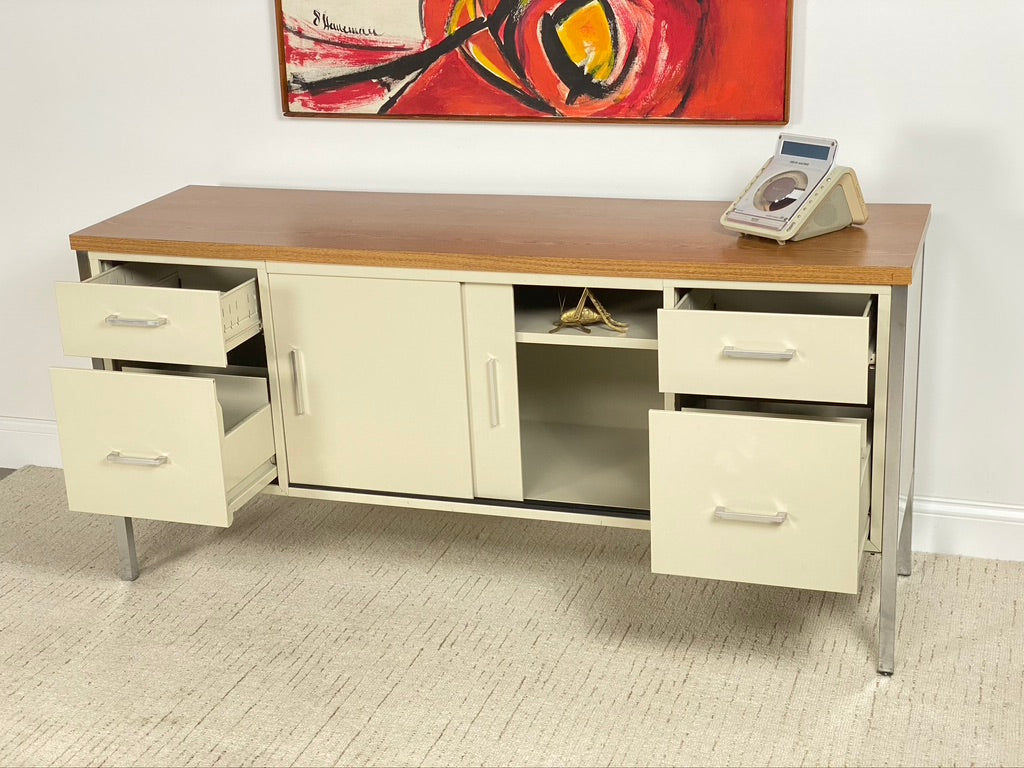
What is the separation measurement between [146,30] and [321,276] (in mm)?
925

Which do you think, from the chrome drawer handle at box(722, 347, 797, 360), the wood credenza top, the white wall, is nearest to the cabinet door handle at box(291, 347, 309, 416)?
the wood credenza top

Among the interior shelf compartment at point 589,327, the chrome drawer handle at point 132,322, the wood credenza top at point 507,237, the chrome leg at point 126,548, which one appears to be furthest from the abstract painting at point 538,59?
the chrome leg at point 126,548

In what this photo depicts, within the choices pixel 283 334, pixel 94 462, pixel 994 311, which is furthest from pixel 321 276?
pixel 994 311

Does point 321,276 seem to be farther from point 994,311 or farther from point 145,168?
point 994,311

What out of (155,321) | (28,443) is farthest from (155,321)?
(28,443)

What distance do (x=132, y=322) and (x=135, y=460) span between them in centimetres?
26

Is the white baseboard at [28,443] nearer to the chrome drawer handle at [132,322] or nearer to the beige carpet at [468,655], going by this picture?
the beige carpet at [468,655]

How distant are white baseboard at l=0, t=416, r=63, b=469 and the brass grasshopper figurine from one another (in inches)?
62.0

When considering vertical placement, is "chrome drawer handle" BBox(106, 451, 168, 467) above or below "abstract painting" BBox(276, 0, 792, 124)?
below

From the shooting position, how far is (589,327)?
2137mm

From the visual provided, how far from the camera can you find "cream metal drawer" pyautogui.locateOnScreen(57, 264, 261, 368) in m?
2.10

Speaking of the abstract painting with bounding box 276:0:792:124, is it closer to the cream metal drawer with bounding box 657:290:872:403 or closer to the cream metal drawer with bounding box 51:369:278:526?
the cream metal drawer with bounding box 657:290:872:403
